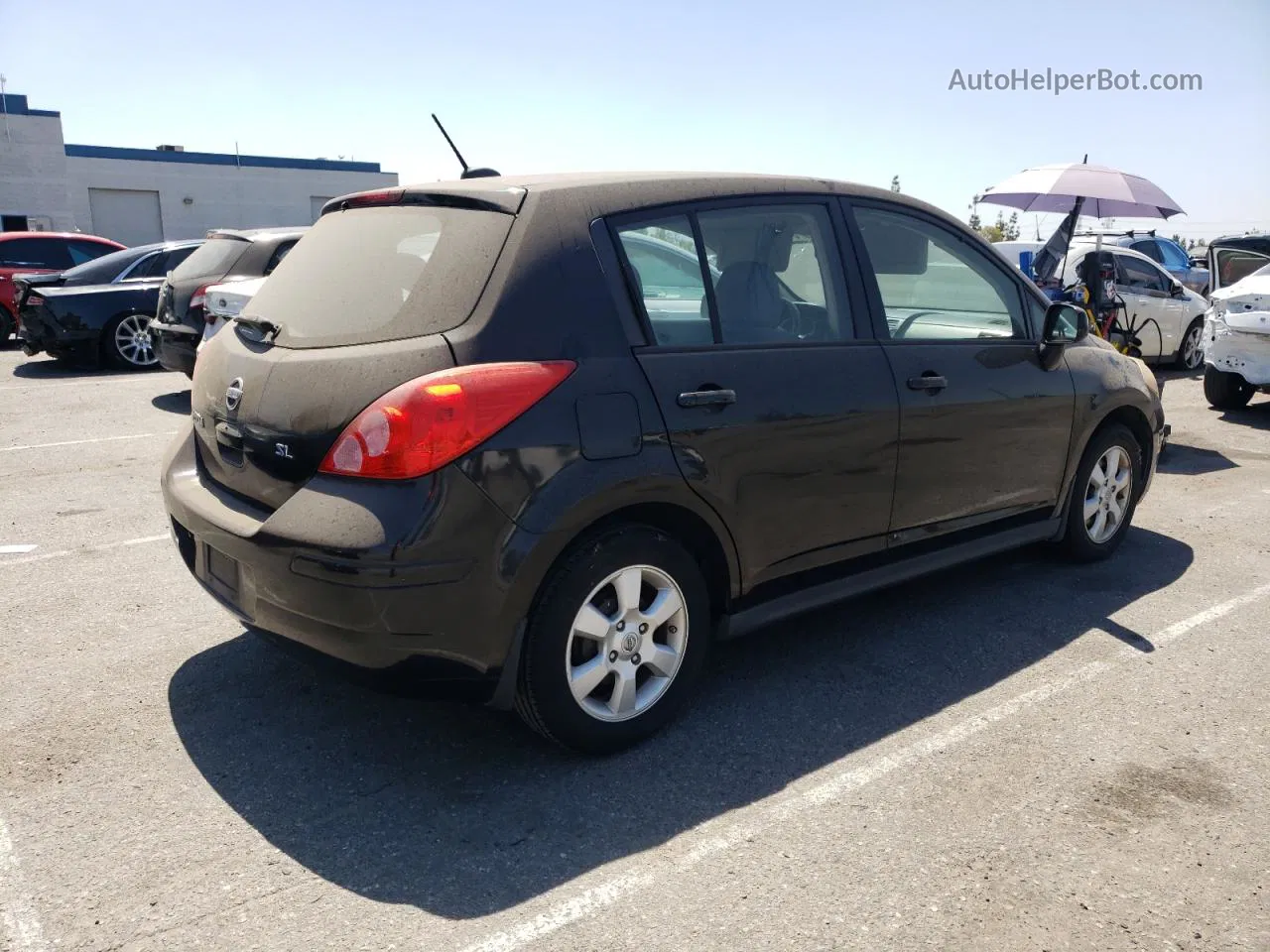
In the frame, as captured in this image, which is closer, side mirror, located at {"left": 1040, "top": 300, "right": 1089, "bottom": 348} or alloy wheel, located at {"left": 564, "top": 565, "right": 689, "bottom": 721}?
alloy wheel, located at {"left": 564, "top": 565, "right": 689, "bottom": 721}

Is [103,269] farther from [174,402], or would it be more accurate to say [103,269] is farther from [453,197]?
[453,197]

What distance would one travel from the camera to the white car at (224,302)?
26.8ft

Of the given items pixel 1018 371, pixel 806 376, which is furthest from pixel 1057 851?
pixel 1018 371

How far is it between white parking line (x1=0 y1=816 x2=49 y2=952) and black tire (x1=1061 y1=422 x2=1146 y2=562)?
4.54 meters

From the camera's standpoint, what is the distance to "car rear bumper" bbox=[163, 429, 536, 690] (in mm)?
2885

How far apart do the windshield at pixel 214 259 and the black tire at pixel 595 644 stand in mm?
7560

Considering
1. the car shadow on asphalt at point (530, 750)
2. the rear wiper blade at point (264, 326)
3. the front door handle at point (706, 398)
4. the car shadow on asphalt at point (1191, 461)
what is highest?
the rear wiper blade at point (264, 326)

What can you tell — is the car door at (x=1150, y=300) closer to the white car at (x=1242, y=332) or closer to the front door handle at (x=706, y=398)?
the white car at (x=1242, y=332)

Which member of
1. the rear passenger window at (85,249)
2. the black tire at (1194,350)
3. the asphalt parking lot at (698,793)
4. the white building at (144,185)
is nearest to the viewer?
the asphalt parking lot at (698,793)

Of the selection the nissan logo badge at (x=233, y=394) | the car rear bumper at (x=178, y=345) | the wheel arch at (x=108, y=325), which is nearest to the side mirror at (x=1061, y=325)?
the nissan logo badge at (x=233, y=394)

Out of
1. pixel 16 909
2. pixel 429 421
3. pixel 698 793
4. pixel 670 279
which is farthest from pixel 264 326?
pixel 698 793

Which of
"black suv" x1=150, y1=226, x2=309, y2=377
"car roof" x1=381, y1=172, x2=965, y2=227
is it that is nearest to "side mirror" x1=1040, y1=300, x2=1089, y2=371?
"car roof" x1=381, y1=172, x2=965, y2=227

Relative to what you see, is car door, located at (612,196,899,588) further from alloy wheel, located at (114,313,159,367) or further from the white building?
the white building

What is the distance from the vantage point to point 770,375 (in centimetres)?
367
